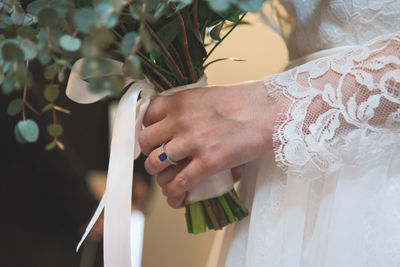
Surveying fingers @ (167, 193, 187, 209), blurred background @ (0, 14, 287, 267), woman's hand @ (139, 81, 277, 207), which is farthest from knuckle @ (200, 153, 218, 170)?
blurred background @ (0, 14, 287, 267)

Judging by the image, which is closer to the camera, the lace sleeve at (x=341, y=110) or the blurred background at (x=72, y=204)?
the lace sleeve at (x=341, y=110)

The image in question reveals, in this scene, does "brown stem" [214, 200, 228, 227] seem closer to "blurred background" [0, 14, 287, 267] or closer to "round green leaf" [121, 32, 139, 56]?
"round green leaf" [121, 32, 139, 56]

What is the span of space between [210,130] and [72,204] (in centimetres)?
79

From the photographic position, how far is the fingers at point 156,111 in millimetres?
621

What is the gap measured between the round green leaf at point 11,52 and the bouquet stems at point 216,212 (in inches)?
15.2

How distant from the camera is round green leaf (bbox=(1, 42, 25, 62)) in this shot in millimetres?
396

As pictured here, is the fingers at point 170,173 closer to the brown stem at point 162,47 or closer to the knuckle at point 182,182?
the knuckle at point 182,182

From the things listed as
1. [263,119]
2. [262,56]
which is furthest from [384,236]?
[262,56]

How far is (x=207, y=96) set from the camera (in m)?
0.59

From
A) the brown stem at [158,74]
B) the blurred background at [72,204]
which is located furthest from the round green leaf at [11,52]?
the blurred background at [72,204]

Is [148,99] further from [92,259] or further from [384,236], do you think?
[92,259]

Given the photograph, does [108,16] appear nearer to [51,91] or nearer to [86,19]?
[86,19]

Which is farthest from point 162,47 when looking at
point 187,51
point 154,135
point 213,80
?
point 213,80

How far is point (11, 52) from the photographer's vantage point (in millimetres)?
397
